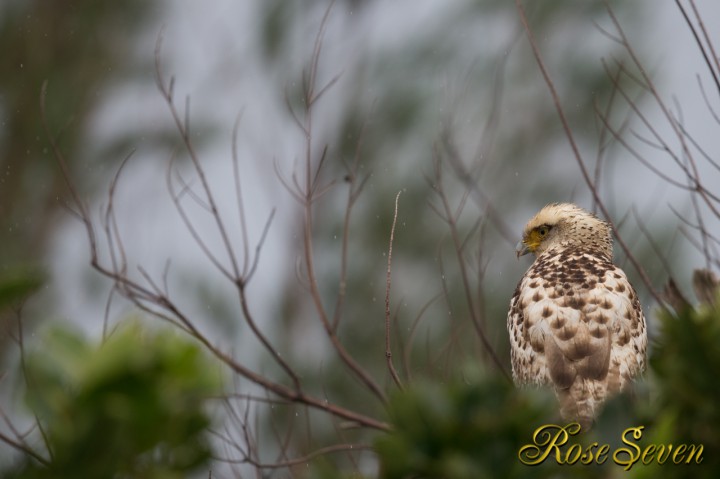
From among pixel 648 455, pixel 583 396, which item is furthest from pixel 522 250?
pixel 648 455

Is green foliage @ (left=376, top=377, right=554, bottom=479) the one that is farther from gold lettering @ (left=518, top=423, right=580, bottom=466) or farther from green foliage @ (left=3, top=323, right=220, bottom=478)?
green foliage @ (left=3, top=323, right=220, bottom=478)

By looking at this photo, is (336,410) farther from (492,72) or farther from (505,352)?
(492,72)

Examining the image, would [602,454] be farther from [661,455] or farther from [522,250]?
[522,250]

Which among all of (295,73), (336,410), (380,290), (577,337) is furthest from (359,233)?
(336,410)

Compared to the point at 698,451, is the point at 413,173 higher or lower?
higher

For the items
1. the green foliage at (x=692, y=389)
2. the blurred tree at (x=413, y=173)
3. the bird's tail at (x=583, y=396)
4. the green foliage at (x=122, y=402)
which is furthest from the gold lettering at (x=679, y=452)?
the blurred tree at (x=413, y=173)

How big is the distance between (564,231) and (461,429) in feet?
9.53

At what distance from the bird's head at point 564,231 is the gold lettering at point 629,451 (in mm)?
2598

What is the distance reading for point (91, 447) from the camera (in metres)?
1.41

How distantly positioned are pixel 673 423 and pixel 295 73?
7068 millimetres

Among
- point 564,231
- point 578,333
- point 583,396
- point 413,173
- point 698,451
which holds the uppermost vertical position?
point 413,173

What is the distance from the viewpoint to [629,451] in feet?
5.47

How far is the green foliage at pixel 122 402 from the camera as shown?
55.6 inches

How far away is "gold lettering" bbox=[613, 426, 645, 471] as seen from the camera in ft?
5.37
